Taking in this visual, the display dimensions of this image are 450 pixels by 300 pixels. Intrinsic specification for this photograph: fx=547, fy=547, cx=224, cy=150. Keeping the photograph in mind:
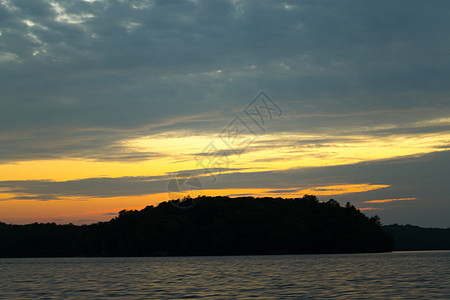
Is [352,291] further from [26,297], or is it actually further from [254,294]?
[26,297]

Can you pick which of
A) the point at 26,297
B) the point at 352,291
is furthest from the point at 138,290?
the point at 352,291

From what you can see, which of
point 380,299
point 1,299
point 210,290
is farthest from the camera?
point 210,290

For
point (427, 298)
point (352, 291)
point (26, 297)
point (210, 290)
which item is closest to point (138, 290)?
point (210, 290)

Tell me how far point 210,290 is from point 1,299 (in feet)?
67.0

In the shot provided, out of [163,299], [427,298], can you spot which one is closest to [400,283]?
[427,298]

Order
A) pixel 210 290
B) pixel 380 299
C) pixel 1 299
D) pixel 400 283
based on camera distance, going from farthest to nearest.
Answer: pixel 400 283, pixel 210 290, pixel 1 299, pixel 380 299

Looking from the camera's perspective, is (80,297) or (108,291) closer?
(80,297)

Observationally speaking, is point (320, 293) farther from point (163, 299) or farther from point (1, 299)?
point (1, 299)

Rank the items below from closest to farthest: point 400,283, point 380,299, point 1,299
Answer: point 380,299
point 1,299
point 400,283

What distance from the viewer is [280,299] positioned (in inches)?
1882

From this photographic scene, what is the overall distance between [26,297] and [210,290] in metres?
18.3

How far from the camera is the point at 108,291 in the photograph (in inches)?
2328

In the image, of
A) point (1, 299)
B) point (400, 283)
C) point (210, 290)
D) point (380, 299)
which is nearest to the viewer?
point (380, 299)

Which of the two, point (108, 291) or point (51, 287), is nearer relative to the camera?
point (108, 291)
